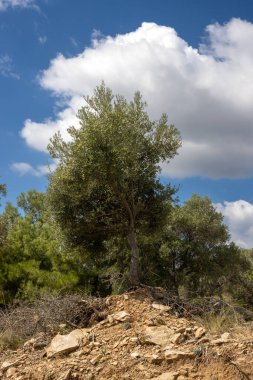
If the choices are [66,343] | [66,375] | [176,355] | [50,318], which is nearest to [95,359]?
[66,375]

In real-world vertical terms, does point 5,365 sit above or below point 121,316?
below

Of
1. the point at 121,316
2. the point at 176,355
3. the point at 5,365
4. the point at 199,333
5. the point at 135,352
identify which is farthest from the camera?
the point at 121,316

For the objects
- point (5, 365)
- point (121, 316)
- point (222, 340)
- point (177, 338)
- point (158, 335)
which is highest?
point (121, 316)

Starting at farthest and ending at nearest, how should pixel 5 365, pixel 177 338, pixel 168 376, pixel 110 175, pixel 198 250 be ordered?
pixel 198 250 → pixel 110 175 → pixel 5 365 → pixel 177 338 → pixel 168 376

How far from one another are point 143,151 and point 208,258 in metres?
12.2

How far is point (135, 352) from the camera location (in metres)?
9.55

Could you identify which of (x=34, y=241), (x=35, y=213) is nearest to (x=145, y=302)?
(x=34, y=241)

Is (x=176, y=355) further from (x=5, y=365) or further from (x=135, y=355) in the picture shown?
(x=5, y=365)

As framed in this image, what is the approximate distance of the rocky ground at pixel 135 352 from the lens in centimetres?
843

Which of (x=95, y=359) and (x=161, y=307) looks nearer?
(x=95, y=359)

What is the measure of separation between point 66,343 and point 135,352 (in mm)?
1884

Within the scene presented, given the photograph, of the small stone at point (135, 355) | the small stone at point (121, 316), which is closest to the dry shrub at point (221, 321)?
the small stone at point (121, 316)

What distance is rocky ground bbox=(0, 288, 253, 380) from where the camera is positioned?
843 centimetres

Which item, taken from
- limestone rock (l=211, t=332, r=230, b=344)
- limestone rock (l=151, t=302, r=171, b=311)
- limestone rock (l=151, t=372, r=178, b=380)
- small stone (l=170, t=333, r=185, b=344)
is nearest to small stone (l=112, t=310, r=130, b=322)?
limestone rock (l=151, t=302, r=171, b=311)
